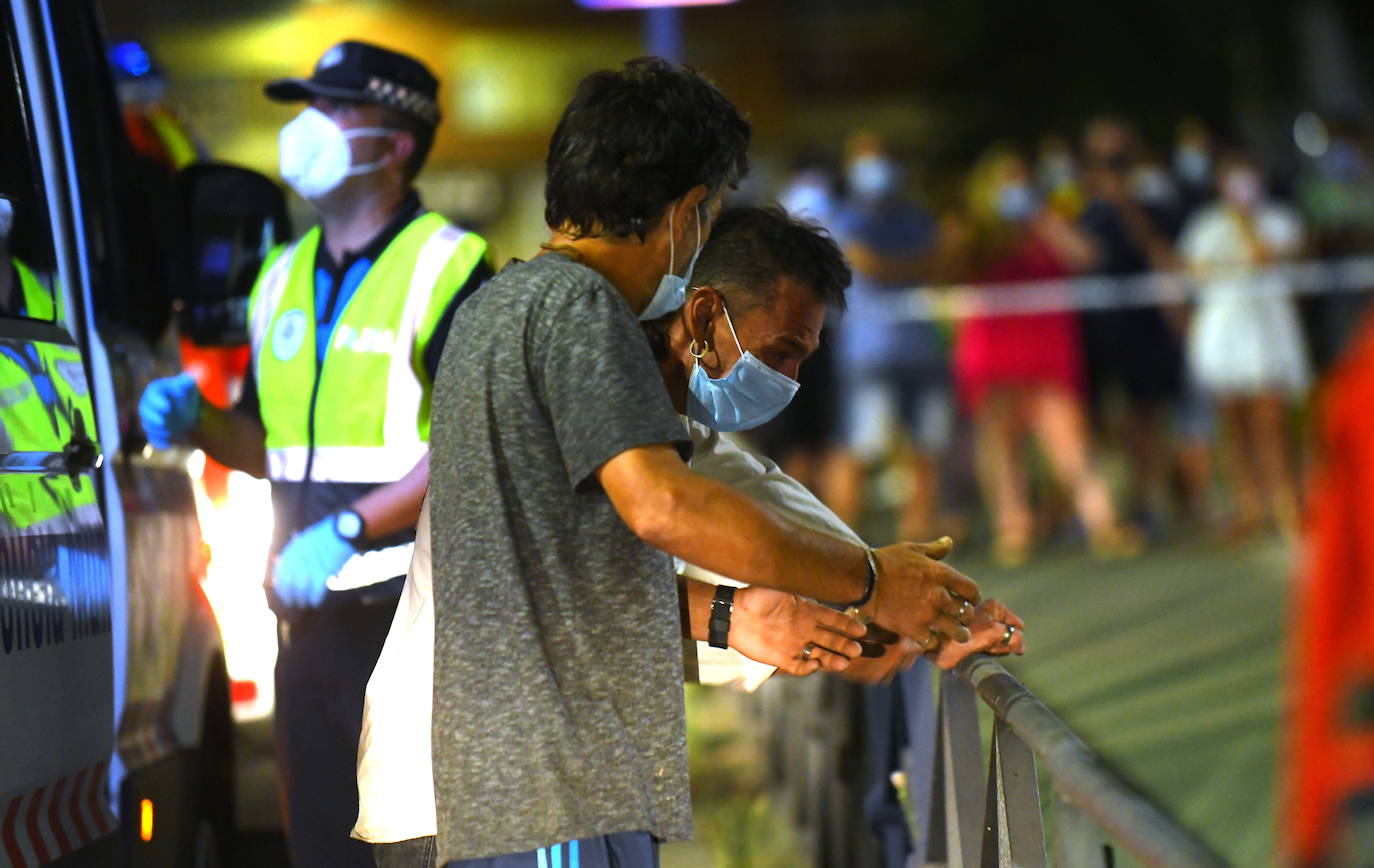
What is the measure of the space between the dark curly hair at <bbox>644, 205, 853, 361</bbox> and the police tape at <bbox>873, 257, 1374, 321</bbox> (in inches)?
284

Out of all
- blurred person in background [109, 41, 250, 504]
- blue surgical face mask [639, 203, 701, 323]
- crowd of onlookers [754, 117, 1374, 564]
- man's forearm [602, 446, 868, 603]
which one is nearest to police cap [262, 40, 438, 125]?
blurred person in background [109, 41, 250, 504]

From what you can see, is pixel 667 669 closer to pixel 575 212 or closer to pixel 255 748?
pixel 575 212

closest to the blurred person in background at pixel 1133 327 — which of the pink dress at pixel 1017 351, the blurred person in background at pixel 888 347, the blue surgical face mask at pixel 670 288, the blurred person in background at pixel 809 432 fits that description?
the pink dress at pixel 1017 351

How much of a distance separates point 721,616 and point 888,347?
314 inches

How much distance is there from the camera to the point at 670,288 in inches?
98.2

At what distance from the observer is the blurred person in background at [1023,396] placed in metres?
10.1

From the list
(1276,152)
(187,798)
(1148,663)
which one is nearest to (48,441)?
(187,798)

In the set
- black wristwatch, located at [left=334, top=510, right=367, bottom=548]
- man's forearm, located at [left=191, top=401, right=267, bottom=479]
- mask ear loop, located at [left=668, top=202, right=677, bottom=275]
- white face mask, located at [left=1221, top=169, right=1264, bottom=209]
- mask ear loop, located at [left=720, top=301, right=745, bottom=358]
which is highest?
white face mask, located at [left=1221, top=169, right=1264, bottom=209]

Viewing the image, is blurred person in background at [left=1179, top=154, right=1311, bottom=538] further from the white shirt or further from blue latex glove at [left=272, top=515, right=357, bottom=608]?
the white shirt

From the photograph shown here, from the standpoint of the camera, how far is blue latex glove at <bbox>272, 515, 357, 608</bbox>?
345cm

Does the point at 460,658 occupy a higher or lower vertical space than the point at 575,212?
lower

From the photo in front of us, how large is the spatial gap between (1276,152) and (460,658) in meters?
18.8

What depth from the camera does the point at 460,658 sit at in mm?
2217

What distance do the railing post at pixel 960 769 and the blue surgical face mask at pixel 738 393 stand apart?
56cm
